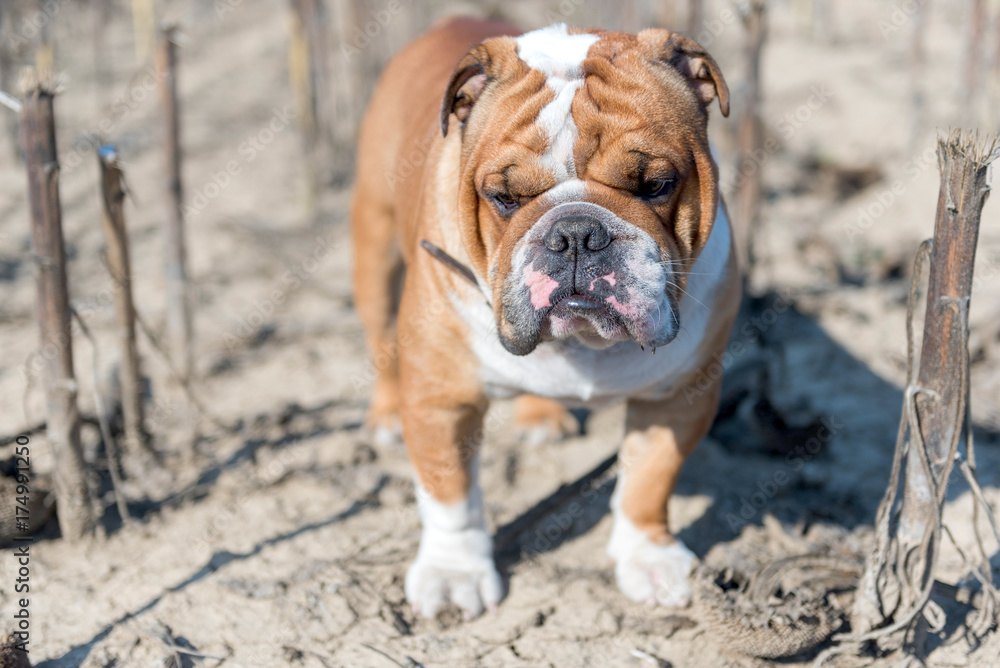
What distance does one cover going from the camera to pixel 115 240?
3.37m

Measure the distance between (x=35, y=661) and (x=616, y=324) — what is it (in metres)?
2.03

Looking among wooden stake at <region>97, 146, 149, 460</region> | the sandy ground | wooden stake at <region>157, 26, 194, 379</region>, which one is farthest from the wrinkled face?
wooden stake at <region>157, 26, 194, 379</region>

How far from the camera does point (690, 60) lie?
251 centimetres

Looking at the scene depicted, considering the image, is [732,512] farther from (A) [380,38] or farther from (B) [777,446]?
(A) [380,38]

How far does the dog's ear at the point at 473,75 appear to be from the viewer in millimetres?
2445

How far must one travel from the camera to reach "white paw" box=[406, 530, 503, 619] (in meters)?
2.93

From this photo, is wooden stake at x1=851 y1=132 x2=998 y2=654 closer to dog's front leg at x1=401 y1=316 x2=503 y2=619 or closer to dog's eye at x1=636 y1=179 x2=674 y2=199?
dog's eye at x1=636 y1=179 x2=674 y2=199

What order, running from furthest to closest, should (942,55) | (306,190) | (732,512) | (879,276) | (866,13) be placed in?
(866,13) < (942,55) < (306,190) < (879,276) < (732,512)

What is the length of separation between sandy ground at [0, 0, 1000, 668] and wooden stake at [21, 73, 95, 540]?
212mm

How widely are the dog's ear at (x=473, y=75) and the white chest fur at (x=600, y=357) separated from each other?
576 millimetres

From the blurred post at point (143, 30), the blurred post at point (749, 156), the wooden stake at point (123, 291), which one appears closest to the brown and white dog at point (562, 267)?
the wooden stake at point (123, 291)

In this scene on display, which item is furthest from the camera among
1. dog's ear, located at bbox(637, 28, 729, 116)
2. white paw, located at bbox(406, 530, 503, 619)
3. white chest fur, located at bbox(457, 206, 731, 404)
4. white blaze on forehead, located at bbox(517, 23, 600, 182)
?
white paw, located at bbox(406, 530, 503, 619)

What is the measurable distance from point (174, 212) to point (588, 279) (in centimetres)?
262

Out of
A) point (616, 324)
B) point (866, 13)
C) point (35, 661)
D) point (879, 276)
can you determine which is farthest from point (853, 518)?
point (866, 13)
